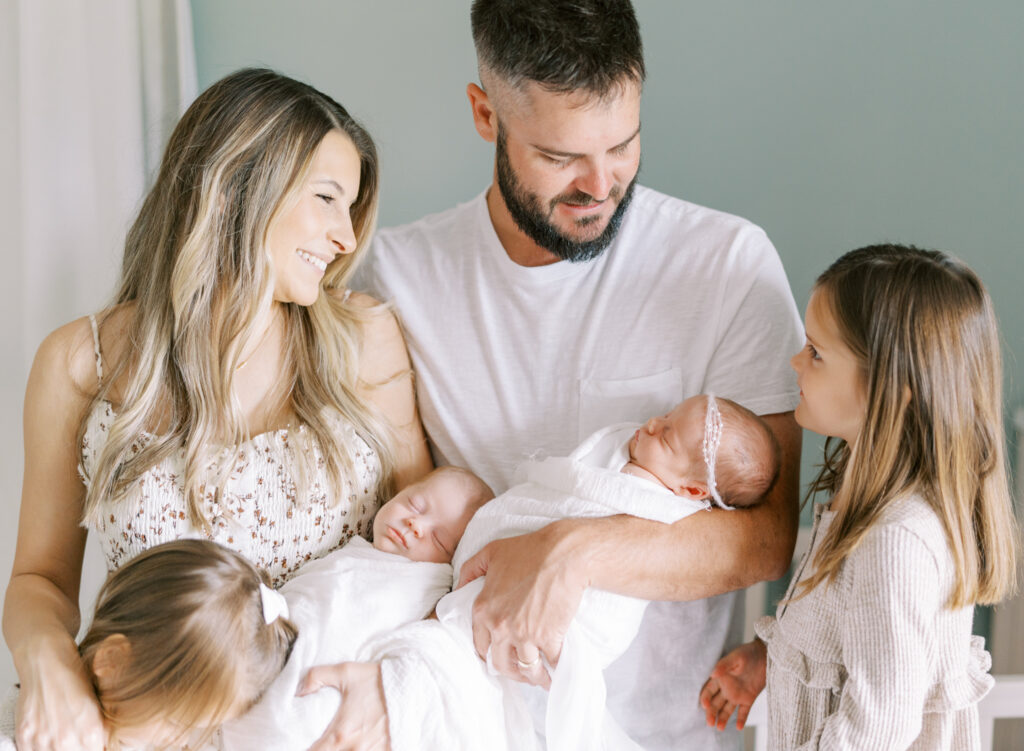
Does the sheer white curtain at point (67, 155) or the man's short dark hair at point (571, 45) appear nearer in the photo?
the man's short dark hair at point (571, 45)

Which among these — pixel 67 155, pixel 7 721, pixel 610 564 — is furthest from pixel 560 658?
pixel 67 155

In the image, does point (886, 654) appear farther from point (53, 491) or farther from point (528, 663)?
point (53, 491)

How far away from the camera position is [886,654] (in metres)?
1.33

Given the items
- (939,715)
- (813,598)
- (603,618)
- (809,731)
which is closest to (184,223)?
(603,618)

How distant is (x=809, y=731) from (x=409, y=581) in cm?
69

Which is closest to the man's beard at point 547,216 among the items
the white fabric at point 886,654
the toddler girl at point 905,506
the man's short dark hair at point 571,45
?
the man's short dark hair at point 571,45

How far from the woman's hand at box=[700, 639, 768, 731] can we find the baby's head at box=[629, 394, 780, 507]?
309mm

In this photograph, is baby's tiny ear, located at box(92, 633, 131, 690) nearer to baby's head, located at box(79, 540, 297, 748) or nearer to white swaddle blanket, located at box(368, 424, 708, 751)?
baby's head, located at box(79, 540, 297, 748)

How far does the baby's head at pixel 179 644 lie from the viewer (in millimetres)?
1248

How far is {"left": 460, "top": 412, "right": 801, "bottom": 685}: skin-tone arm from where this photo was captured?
4.72 ft

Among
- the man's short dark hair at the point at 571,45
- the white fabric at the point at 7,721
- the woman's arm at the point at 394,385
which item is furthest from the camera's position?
the woman's arm at the point at 394,385

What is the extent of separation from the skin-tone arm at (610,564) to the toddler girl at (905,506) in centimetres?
14

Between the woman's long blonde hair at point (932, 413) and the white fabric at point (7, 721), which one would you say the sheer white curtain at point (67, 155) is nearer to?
the white fabric at point (7, 721)

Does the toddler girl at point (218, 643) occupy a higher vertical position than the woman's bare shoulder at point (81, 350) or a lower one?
lower
